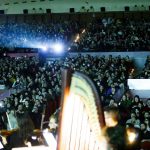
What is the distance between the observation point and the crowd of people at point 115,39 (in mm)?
20078

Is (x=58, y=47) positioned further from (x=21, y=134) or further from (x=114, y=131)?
(x=114, y=131)

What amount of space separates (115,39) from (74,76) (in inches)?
710

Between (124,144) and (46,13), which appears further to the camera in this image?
(46,13)

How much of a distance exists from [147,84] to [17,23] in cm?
1956

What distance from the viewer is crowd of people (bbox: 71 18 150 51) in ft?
65.9

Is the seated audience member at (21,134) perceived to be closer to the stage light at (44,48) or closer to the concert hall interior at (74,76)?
the concert hall interior at (74,76)

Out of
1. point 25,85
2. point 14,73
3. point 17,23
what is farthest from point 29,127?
point 17,23

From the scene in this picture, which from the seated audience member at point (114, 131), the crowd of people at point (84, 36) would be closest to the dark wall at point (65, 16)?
the crowd of people at point (84, 36)

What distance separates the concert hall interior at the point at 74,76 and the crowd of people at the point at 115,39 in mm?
50

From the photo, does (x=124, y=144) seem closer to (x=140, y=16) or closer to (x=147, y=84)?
(x=147, y=84)

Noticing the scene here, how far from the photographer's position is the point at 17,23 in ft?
99.7

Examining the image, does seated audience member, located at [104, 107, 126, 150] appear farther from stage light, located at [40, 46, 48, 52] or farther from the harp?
stage light, located at [40, 46, 48, 52]

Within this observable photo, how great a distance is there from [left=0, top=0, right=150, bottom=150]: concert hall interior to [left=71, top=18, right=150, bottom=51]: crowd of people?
0.05m

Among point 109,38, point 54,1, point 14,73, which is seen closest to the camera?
point 14,73
